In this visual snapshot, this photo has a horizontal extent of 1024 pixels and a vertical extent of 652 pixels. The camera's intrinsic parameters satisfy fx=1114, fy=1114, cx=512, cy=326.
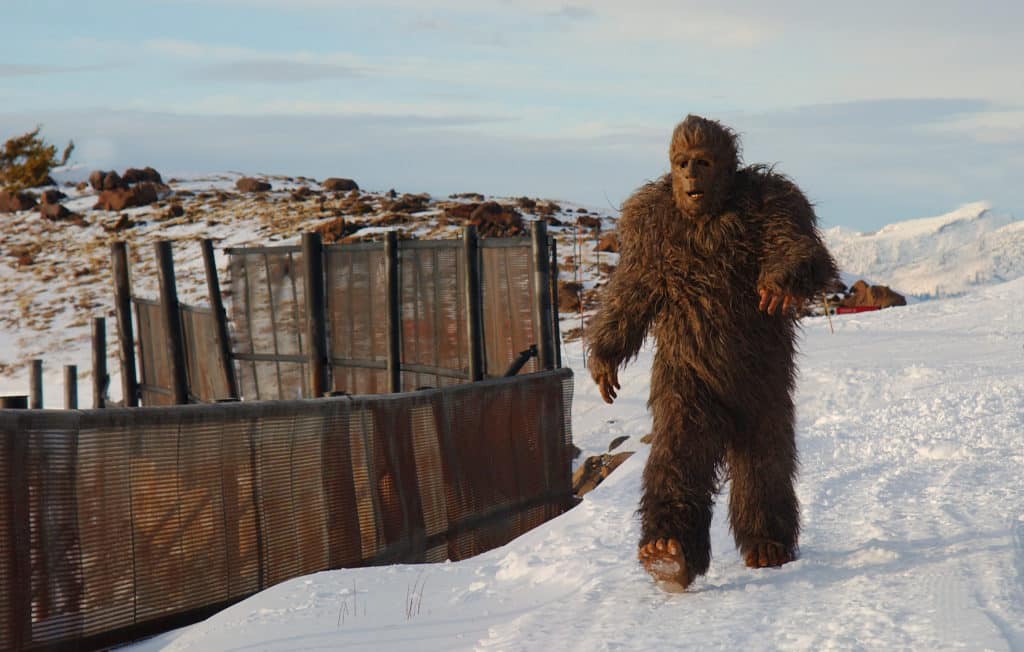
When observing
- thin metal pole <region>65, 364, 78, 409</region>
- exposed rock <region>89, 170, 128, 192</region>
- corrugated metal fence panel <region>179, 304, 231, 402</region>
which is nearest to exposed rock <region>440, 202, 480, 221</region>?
thin metal pole <region>65, 364, 78, 409</region>

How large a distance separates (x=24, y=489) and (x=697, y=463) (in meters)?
3.33

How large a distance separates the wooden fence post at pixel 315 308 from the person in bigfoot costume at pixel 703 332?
6.89 m

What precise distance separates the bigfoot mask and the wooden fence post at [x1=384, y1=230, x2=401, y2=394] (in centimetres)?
591

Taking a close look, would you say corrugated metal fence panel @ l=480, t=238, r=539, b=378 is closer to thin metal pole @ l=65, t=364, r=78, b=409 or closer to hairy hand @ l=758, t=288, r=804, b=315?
hairy hand @ l=758, t=288, r=804, b=315

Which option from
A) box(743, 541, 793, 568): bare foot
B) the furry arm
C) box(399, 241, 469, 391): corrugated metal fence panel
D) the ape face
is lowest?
box(743, 541, 793, 568): bare foot

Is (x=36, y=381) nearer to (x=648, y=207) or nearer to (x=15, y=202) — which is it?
(x=648, y=207)

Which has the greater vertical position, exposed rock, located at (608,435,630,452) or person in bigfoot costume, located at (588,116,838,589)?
person in bigfoot costume, located at (588,116,838,589)

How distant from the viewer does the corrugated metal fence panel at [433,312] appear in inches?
412

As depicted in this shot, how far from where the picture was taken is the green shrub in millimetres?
50969

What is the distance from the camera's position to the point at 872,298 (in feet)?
84.4

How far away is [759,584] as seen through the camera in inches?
200

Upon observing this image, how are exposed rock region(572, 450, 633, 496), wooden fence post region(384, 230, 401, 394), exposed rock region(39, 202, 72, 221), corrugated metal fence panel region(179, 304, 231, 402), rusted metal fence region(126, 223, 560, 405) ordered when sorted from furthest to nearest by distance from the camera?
exposed rock region(39, 202, 72, 221) < corrugated metal fence panel region(179, 304, 231, 402) < exposed rock region(572, 450, 633, 496) < wooden fence post region(384, 230, 401, 394) < rusted metal fence region(126, 223, 560, 405)

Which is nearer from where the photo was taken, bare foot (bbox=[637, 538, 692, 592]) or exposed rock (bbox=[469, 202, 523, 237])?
bare foot (bbox=[637, 538, 692, 592])

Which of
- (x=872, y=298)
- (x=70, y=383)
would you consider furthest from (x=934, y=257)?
(x=70, y=383)
